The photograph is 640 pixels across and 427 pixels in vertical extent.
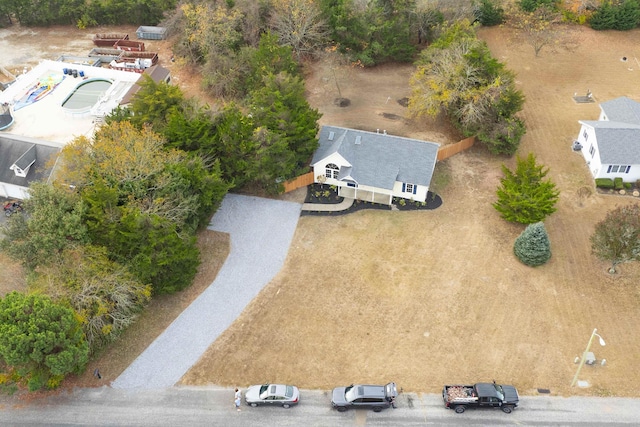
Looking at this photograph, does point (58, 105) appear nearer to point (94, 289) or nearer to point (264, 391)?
point (94, 289)

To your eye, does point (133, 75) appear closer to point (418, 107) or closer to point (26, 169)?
point (26, 169)

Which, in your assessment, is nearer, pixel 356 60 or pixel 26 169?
pixel 26 169

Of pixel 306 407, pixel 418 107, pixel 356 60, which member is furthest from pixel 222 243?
pixel 356 60

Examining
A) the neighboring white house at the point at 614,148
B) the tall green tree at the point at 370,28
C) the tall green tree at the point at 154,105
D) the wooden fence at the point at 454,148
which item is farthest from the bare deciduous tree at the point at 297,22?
the neighboring white house at the point at 614,148

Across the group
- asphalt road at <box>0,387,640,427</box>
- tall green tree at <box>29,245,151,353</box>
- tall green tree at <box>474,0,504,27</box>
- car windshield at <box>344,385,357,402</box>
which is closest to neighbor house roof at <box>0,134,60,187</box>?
tall green tree at <box>29,245,151,353</box>

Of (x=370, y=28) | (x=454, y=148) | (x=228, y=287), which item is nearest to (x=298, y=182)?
(x=228, y=287)

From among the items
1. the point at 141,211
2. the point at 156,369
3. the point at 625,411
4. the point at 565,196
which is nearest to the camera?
the point at 625,411

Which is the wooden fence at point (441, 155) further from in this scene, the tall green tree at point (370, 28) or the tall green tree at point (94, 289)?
the tall green tree at point (370, 28)
